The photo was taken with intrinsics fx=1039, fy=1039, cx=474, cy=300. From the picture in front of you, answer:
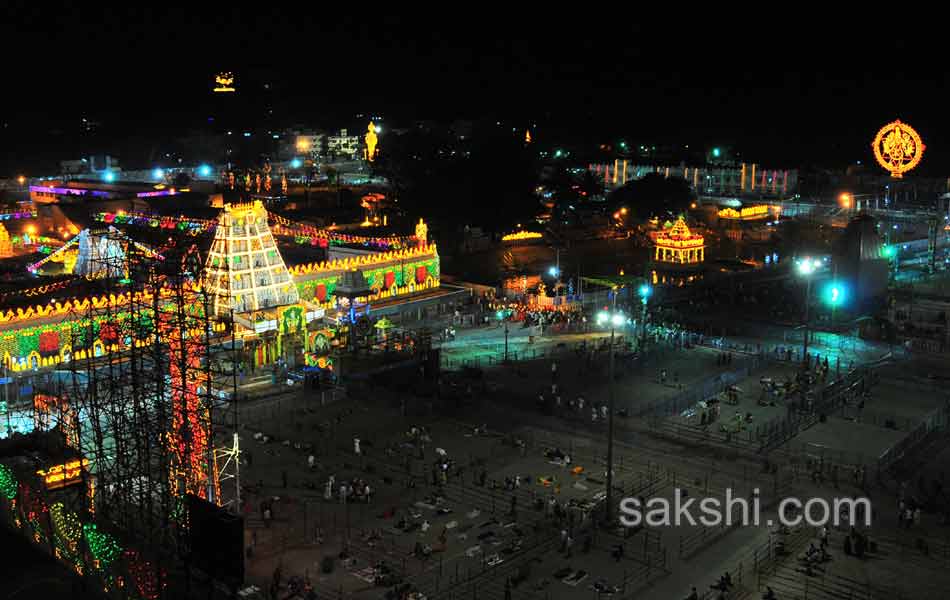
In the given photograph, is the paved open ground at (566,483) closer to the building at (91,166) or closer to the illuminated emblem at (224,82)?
the building at (91,166)

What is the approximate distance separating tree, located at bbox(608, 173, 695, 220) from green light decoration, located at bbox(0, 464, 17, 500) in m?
70.5

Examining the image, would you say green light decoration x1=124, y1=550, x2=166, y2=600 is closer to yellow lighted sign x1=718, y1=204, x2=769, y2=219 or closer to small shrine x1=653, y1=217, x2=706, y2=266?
small shrine x1=653, y1=217, x2=706, y2=266

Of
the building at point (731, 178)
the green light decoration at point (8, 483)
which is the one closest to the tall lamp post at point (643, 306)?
the green light decoration at point (8, 483)

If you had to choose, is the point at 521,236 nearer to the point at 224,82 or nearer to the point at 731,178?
the point at 731,178

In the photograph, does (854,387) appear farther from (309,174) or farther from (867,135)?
(867,135)

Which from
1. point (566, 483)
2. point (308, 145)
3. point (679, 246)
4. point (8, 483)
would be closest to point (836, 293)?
point (679, 246)

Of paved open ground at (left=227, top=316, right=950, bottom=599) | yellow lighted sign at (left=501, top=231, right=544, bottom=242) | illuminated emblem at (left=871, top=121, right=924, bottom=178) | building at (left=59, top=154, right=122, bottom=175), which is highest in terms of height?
illuminated emblem at (left=871, top=121, right=924, bottom=178)

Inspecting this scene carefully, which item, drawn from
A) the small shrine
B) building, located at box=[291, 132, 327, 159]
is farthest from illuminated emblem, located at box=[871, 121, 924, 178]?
building, located at box=[291, 132, 327, 159]

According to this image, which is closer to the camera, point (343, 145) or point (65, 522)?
point (65, 522)

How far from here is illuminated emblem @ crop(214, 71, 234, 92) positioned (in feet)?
539

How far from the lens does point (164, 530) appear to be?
26219 millimetres

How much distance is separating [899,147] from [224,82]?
114790mm

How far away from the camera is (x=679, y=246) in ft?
271

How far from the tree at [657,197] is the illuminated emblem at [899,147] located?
1830 centimetres
